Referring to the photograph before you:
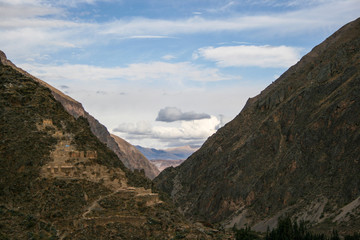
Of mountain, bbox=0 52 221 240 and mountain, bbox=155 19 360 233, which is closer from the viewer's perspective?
mountain, bbox=0 52 221 240

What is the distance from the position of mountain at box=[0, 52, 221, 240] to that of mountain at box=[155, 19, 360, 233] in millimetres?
41033

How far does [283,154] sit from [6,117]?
75.0 meters

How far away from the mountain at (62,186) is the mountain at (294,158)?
4103 centimetres

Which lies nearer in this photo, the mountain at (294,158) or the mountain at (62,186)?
the mountain at (62,186)

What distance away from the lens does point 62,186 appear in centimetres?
4812

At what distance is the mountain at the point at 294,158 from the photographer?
95.9 metres

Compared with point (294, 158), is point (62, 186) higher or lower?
lower

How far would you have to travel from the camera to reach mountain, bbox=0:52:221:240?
44.5 meters

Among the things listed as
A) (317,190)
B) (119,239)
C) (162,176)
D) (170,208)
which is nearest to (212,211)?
(317,190)

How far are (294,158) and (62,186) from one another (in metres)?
72.0

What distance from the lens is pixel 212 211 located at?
12088 cm

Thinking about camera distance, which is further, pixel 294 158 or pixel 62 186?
pixel 294 158

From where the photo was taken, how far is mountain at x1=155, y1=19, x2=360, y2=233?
95.9 metres

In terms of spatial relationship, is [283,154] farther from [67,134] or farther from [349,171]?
[67,134]
